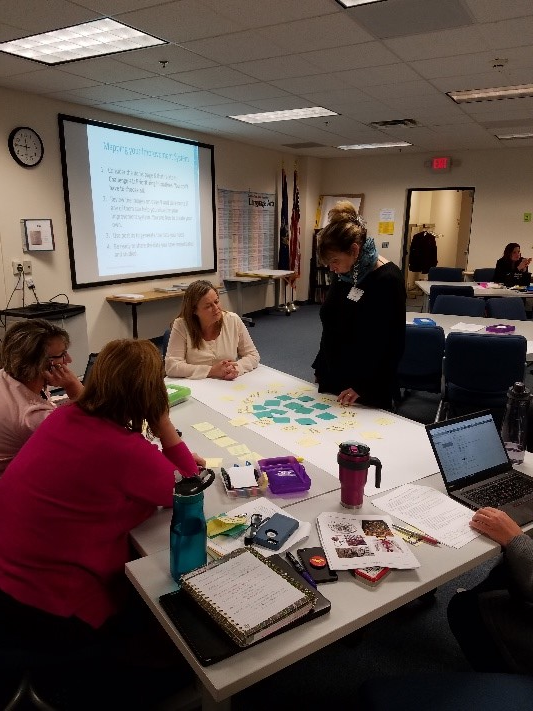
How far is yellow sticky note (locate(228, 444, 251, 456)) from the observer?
1.83 m

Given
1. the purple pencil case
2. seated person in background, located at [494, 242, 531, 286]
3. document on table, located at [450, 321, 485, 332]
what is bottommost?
document on table, located at [450, 321, 485, 332]

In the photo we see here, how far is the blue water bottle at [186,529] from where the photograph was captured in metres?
1.14

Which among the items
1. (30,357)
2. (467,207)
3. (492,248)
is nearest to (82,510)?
(30,357)

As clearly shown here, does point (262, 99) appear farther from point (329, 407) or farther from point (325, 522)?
point (325, 522)

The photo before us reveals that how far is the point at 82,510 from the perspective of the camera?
1276 mm

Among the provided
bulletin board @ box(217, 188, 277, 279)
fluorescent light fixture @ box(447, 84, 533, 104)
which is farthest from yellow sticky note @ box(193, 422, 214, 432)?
bulletin board @ box(217, 188, 277, 279)

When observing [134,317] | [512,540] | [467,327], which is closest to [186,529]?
[512,540]

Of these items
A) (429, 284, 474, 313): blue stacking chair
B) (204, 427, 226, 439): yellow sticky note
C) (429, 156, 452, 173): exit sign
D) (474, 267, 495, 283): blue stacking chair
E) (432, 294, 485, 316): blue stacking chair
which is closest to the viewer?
(204, 427, 226, 439): yellow sticky note

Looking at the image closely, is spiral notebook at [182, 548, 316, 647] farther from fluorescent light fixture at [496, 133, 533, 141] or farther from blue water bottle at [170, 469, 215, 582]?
fluorescent light fixture at [496, 133, 533, 141]

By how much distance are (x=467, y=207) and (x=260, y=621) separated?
1087cm

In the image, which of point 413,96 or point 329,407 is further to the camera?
point 413,96

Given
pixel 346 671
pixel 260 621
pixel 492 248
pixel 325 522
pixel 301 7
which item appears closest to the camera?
pixel 260 621

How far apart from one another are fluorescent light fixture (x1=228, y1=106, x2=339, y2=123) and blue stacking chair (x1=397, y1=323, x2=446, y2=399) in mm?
2825

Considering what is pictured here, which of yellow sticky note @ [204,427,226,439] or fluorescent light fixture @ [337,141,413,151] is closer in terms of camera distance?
yellow sticky note @ [204,427,226,439]
